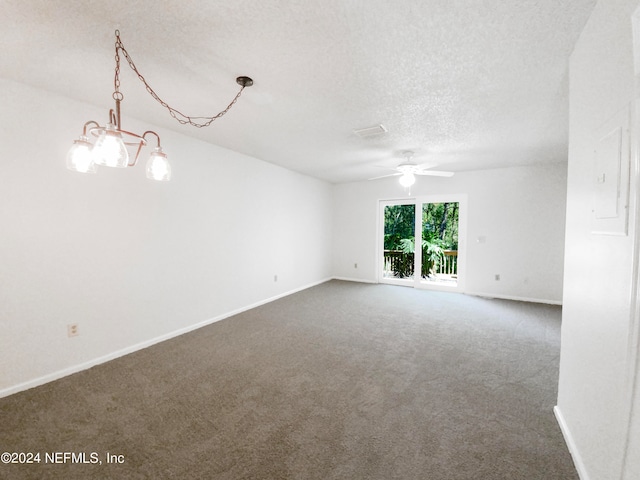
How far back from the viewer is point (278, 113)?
2.70m

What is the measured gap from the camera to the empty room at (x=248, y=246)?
1.37 meters

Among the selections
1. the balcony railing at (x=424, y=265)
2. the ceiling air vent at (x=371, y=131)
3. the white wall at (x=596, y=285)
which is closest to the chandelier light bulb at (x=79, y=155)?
the white wall at (x=596, y=285)

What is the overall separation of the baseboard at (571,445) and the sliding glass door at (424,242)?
12.7ft

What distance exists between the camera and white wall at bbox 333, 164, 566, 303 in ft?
15.4

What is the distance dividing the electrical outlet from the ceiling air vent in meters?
3.51

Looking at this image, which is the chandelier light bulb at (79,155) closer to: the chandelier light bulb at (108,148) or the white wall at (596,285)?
the chandelier light bulb at (108,148)

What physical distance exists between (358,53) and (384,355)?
107 inches

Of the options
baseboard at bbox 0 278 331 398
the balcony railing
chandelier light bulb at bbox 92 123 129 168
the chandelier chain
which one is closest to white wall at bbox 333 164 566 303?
the balcony railing

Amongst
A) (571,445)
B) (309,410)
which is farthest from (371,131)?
(571,445)

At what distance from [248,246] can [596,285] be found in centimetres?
401

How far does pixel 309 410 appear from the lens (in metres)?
1.96

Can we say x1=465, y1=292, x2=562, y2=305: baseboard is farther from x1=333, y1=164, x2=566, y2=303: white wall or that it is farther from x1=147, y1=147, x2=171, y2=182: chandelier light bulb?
x1=147, y1=147, x2=171, y2=182: chandelier light bulb

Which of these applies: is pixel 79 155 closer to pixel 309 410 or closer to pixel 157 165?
pixel 157 165

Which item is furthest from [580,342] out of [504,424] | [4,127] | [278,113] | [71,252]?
[4,127]
